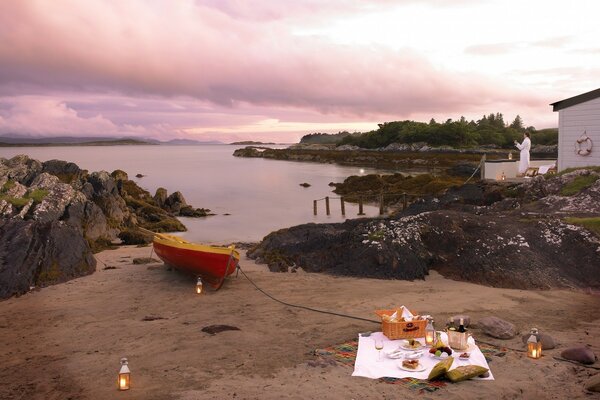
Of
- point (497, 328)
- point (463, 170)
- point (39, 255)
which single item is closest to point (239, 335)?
point (497, 328)

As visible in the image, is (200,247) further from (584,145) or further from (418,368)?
(584,145)

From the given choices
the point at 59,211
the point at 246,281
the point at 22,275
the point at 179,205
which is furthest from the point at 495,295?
the point at 179,205

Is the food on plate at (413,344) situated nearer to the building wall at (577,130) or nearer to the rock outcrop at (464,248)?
the rock outcrop at (464,248)

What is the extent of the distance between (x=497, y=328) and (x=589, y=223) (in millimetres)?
8674

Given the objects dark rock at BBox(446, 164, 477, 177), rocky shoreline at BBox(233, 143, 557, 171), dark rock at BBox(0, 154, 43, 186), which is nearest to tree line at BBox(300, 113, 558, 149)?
rocky shoreline at BBox(233, 143, 557, 171)

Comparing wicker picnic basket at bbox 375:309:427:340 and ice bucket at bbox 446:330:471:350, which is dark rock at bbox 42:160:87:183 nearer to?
wicker picnic basket at bbox 375:309:427:340

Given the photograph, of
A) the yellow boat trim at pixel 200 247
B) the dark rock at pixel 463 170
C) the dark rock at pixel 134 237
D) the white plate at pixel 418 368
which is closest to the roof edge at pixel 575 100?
the yellow boat trim at pixel 200 247

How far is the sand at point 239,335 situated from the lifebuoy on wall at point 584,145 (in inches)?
568

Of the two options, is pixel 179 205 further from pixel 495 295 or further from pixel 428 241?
pixel 495 295

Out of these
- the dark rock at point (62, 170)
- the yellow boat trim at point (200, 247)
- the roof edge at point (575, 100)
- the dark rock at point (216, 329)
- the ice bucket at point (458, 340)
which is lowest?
the dark rock at point (216, 329)

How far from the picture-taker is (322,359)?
926 centimetres

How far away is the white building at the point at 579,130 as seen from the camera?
25.0 meters

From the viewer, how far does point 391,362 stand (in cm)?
877

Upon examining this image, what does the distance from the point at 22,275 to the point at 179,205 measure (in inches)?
979
